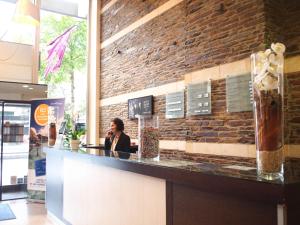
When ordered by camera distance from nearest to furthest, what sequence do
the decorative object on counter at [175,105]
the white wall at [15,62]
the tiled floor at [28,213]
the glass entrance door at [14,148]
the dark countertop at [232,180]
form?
1. the dark countertop at [232,180]
2. the tiled floor at [28,213]
3. the decorative object on counter at [175,105]
4. the glass entrance door at [14,148]
5. the white wall at [15,62]

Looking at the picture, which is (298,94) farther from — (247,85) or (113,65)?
(113,65)

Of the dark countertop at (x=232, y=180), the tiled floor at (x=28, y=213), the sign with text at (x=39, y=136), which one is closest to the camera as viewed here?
the dark countertop at (x=232, y=180)

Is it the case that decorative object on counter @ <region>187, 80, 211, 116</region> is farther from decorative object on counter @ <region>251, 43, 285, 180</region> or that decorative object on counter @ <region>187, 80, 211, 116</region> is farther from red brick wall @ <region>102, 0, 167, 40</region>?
decorative object on counter @ <region>251, 43, 285, 180</region>

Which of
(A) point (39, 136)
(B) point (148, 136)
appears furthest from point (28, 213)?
(B) point (148, 136)

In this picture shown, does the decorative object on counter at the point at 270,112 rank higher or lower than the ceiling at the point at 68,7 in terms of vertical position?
lower

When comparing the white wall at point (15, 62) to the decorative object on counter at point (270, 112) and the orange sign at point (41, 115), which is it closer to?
the orange sign at point (41, 115)

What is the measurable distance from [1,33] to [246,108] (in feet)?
20.8

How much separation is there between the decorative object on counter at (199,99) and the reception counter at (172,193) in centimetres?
141

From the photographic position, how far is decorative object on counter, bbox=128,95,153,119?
20.1ft

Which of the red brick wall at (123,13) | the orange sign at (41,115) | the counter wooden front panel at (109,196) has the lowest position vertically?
the counter wooden front panel at (109,196)

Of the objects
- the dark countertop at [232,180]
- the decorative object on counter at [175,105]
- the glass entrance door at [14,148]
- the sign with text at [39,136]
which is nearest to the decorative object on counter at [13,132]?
the glass entrance door at [14,148]

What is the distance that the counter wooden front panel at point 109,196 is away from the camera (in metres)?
2.16

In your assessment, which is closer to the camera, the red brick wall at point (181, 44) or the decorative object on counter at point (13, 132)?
the red brick wall at point (181, 44)

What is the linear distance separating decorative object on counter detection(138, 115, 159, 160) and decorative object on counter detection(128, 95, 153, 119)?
3.41m
